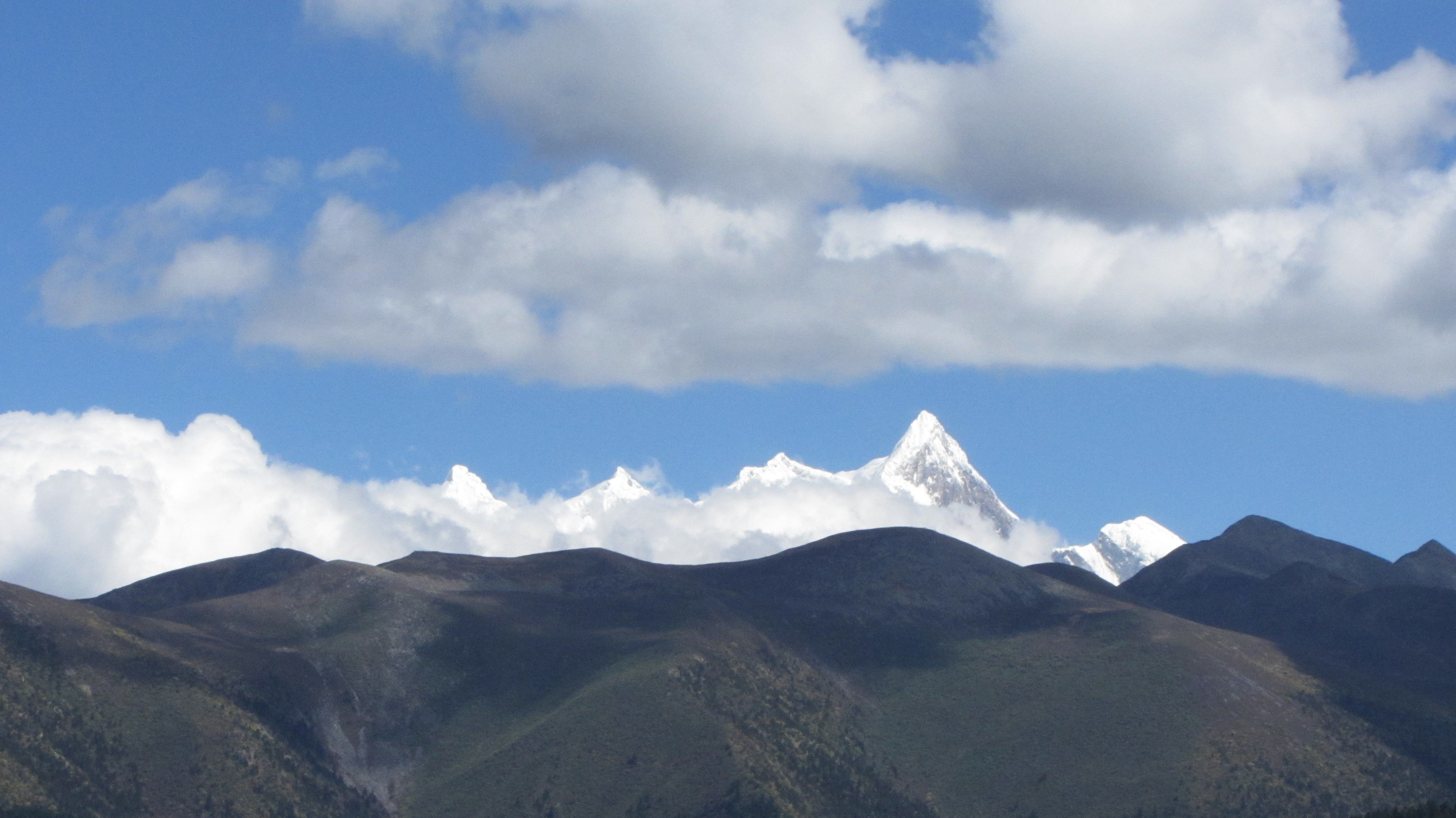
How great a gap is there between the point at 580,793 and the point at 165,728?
5267 centimetres

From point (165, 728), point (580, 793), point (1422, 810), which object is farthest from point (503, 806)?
point (1422, 810)

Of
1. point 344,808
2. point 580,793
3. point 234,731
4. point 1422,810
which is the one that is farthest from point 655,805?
point 1422,810

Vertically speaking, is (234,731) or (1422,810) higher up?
(234,731)

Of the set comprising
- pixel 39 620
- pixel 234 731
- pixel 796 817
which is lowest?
pixel 796 817

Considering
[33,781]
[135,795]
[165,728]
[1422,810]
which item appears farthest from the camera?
[165,728]

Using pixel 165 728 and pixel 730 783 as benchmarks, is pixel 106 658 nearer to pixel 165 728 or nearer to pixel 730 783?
pixel 165 728

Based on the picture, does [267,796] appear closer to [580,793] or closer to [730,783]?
[580,793]

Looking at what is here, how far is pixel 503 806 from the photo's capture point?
197 metres

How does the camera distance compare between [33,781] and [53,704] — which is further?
[53,704]

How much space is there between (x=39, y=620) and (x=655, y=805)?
84284 mm

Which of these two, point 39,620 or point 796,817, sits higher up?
point 39,620

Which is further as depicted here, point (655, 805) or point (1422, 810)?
point (655, 805)

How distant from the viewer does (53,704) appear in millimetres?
184000

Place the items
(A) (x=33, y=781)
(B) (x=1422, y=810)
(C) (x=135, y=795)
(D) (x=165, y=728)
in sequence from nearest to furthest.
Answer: (B) (x=1422, y=810), (A) (x=33, y=781), (C) (x=135, y=795), (D) (x=165, y=728)
